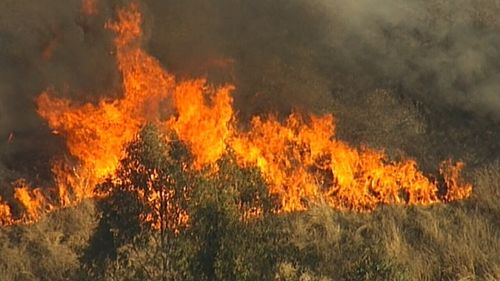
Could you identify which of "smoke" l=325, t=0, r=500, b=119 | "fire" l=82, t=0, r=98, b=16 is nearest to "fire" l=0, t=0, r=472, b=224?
"fire" l=82, t=0, r=98, b=16

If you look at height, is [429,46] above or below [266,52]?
below

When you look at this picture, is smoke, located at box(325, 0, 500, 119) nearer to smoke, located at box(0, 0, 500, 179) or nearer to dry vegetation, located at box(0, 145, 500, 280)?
smoke, located at box(0, 0, 500, 179)

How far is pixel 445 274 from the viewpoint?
8031mm

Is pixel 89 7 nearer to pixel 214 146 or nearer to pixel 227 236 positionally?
pixel 214 146

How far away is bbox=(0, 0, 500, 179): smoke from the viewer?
11.5 m

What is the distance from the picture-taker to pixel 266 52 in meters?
12.5

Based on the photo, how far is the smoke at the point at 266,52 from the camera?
11469 millimetres

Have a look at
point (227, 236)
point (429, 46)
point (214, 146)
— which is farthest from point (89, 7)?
point (227, 236)

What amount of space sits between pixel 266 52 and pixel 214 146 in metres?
2.97

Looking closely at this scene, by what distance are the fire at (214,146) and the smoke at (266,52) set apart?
409 millimetres

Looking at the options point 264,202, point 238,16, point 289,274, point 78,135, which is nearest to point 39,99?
point 78,135

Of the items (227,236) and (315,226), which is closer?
(227,236)

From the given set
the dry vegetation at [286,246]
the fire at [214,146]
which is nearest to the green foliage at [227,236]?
the dry vegetation at [286,246]

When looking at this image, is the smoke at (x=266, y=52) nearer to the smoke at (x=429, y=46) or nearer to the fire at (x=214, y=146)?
the smoke at (x=429, y=46)
